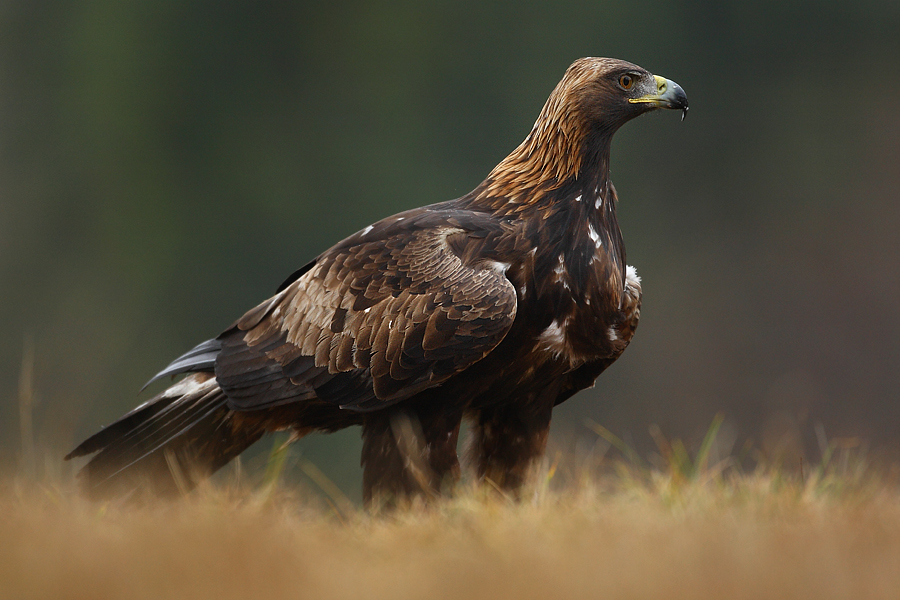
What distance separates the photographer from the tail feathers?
13.8ft

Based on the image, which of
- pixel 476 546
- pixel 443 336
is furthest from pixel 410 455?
pixel 476 546

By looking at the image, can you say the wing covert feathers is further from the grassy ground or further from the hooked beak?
the hooked beak

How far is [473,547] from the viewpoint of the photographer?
108 inches

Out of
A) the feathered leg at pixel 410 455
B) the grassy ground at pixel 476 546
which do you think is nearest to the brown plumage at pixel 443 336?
the feathered leg at pixel 410 455

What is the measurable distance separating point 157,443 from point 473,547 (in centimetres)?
196

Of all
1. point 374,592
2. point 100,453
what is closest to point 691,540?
point 374,592

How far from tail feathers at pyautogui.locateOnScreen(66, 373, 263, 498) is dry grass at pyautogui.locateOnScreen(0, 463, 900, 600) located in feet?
2.58

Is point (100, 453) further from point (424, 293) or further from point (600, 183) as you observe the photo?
point (600, 183)

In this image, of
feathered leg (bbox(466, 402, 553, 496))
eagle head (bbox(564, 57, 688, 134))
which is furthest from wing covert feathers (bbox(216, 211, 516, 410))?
eagle head (bbox(564, 57, 688, 134))

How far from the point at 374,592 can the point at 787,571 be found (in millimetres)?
975

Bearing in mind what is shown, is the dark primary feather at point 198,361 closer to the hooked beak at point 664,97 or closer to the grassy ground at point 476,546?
the grassy ground at point 476,546

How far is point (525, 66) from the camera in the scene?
654 inches

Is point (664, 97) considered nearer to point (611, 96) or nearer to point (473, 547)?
point (611, 96)

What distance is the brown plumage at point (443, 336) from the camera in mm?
3896
